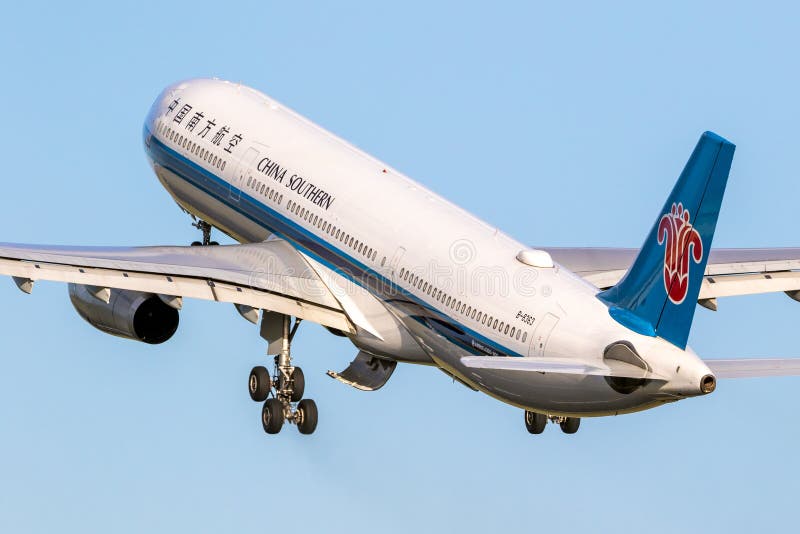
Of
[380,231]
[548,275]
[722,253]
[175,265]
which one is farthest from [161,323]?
[722,253]

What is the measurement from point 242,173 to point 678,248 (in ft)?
54.1

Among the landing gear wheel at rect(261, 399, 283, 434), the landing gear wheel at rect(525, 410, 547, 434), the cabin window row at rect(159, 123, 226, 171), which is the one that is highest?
the cabin window row at rect(159, 123, 226, 171)

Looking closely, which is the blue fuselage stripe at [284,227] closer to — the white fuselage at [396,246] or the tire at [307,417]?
the white fuselage at [396,246]

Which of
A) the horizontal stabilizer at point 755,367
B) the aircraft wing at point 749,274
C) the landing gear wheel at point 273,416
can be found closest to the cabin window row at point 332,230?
the landing gear wheel at point 273,416

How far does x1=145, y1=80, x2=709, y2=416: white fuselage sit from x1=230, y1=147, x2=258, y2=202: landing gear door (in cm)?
4

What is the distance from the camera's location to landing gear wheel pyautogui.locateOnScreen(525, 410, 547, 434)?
54531mm

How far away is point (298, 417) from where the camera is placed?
2073 inches

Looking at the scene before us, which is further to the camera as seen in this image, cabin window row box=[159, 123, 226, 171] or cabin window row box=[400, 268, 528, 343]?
cabin window row box=[159, 123, 226, 171]

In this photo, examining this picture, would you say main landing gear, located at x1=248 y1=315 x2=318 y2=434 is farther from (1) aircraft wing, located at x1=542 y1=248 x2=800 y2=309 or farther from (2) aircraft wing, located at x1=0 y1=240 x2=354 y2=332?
(1) aircraft wing, located at x1=542 y1=248 x2=800 y2=309

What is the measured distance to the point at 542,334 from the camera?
45.9 meters

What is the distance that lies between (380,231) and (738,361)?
1168 cm

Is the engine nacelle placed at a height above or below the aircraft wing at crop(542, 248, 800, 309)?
below

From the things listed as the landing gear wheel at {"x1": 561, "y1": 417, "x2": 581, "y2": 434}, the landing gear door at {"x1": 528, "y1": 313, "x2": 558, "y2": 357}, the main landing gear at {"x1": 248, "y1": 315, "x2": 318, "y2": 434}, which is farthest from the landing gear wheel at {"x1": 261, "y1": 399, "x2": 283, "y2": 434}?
the landing gear door at {"x1": 528, "y1": 313, "x2": 558, "y2": 357}

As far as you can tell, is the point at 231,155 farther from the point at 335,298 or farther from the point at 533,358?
the point at 533,358
